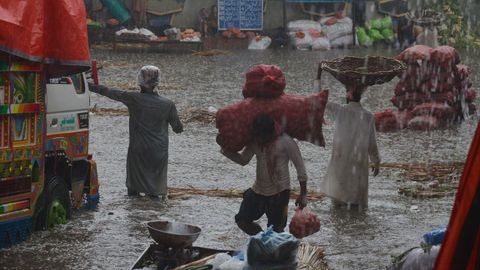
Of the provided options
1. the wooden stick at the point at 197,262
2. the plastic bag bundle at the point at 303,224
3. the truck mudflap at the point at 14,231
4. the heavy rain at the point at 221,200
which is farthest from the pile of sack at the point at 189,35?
the wooden stick at the point at 197,262

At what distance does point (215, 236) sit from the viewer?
9.20m

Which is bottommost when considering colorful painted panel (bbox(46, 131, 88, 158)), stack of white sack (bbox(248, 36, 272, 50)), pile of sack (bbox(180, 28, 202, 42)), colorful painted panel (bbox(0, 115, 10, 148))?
colorful painted panel (bbox(46, 131, 88, 158))

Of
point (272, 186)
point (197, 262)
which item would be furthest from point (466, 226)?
point (272, 186)

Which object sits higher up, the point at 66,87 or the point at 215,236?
the point at 66,87

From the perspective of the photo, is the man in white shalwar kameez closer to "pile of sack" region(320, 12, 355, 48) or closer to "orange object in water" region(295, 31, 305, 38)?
"orange object in water" region(295, 31, 305, 38)

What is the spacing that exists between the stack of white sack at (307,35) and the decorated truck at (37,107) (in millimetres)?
24931

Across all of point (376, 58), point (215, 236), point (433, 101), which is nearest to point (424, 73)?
point (433, 101)

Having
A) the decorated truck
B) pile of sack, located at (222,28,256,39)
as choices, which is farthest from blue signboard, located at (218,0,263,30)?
the decorated truck

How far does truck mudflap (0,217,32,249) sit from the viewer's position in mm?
8336

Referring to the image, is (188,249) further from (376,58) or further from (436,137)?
(436,137)

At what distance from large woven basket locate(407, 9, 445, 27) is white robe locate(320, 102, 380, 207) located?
16.6 metres

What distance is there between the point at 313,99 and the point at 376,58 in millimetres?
2575

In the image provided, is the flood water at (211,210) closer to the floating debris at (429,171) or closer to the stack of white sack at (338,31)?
the floating debris at (429,171)

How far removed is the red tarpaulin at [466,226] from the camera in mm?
3943
